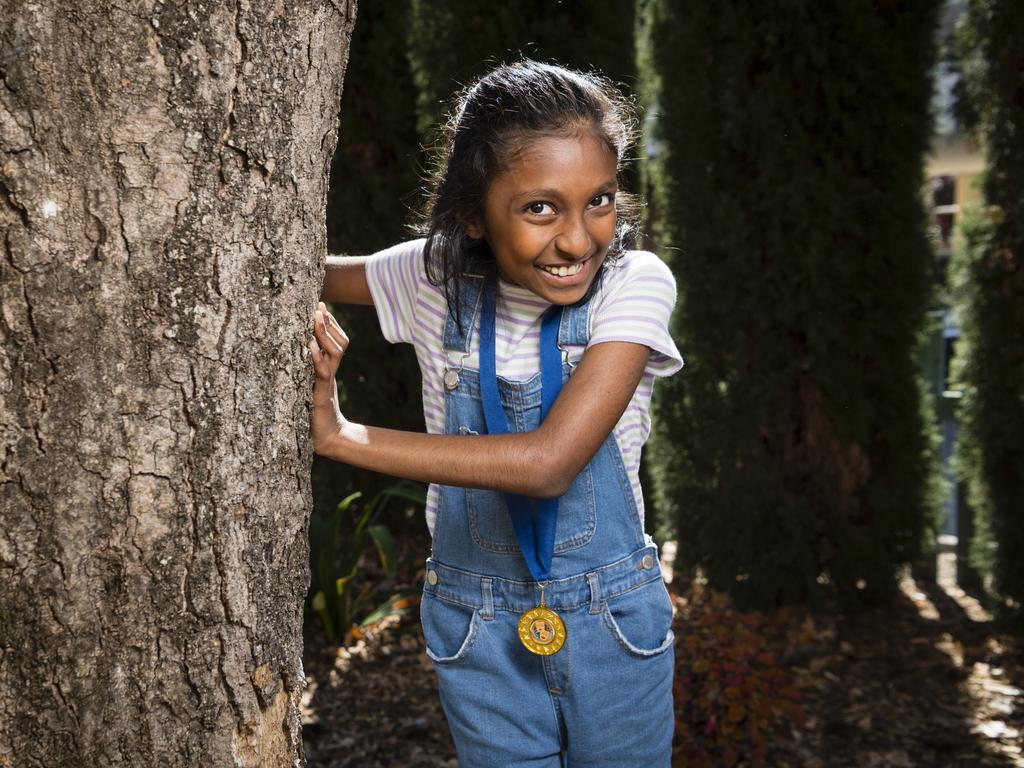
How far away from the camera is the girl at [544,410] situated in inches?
63.1

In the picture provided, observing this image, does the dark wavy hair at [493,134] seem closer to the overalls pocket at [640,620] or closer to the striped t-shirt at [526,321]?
the striped t-shirt at [526,321]

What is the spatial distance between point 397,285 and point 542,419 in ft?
1.21

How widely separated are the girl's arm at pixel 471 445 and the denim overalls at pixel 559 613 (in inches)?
6.1

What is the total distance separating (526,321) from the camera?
1750 mm

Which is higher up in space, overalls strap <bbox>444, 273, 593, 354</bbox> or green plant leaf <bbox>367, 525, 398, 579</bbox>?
overalls strap <bbox>444, 273, 593, 354</bbox>

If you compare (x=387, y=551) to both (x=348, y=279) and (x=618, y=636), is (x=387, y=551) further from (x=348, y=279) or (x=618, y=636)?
(x=618, y=636)

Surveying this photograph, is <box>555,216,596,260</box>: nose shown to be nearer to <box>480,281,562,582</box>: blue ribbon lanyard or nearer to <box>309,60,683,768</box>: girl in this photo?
<box>309,60,683,768</box>: girl

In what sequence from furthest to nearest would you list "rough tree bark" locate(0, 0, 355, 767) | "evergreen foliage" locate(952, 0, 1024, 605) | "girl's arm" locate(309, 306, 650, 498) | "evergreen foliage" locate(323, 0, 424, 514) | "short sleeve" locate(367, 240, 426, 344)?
"evergreen foliage" locate(323, 0, 424, 514) < "evergreen foliage" locate(952, 0, 1024, 605) < "short sleeve" locate(367, 240, 426, 344) < "girl's arm" locate(309, 306, 650, 498) < "rough tree bark" locate(0, 0, 355, 767)

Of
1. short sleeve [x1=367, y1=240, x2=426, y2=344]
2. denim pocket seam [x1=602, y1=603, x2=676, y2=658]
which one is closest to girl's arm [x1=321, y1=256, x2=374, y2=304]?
short sleeve [x1=367, y1=240, x2=426, y2=344]

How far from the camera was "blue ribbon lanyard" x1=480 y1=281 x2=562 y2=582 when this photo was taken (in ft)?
5.48

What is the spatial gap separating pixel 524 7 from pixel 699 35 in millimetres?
659

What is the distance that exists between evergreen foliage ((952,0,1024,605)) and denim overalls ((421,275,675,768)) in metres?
2.41

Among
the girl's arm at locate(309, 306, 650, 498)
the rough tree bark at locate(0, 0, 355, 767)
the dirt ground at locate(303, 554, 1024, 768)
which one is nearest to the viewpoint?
the rough tree bark at locate(0, 0, 355, 767)

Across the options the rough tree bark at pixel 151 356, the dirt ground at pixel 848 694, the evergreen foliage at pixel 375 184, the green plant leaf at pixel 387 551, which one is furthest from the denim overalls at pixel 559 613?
the evergreen foliage at pixel 375 184
